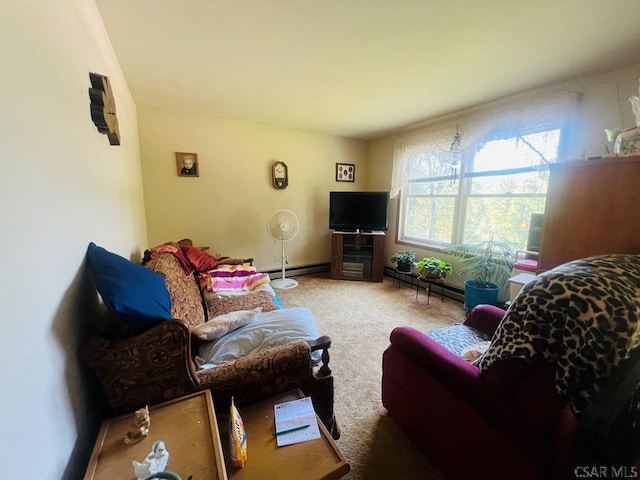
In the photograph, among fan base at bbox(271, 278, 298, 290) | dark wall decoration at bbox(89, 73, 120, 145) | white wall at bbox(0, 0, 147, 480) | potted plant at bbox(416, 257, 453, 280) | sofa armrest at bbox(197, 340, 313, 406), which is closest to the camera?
white wall at bbox(0, 0, 147, 480)

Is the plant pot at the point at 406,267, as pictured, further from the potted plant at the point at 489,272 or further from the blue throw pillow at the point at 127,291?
the blue throw pillow at the point at 127,291

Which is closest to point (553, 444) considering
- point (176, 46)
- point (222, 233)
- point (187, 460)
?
point (187, 460)

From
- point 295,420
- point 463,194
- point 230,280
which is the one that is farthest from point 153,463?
point 463,194

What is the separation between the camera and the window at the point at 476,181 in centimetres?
252

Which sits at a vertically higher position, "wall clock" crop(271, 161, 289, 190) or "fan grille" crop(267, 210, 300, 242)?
"wall clock" crop(271, 161, 289, 190)

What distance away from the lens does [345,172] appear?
4.48 metres

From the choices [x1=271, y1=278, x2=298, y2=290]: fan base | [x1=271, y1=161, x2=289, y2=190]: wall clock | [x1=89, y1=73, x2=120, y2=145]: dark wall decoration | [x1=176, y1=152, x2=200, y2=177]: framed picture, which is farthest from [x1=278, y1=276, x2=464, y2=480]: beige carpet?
[x1=89, y1=73, x2=120, y2=145]: dark wall decoration

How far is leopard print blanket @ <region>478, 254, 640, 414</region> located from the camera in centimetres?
76

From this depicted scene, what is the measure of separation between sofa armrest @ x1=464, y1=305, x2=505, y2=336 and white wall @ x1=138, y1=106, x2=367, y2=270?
291 cm

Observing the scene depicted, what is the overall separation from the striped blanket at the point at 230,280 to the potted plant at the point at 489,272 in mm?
2221

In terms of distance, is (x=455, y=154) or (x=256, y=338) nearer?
(x=256, y=338)

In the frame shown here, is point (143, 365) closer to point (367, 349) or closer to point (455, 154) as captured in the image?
point (367, 349)

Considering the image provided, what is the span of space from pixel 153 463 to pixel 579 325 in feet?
4.13

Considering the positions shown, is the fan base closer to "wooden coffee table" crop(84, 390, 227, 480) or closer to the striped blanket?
the striped blanket
